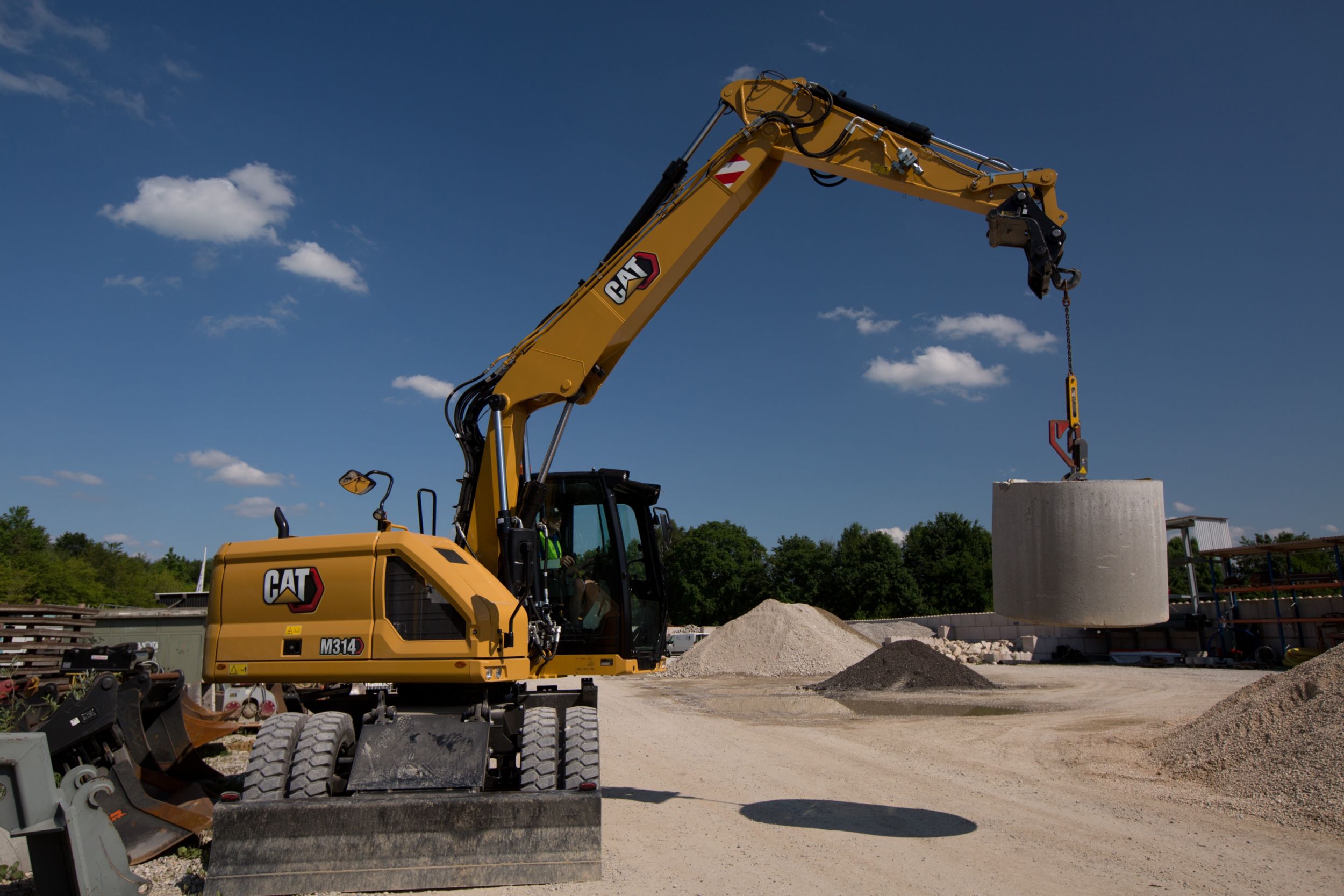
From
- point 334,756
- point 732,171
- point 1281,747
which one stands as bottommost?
point 1281,747

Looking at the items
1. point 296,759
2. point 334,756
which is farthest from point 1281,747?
point 296,759

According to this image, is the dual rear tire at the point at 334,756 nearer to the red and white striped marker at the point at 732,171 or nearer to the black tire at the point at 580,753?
the black tire at the point at 580,753

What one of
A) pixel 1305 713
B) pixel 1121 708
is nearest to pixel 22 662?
pixel 1305 713

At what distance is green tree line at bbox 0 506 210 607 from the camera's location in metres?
43.3

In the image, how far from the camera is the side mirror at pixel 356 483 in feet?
21.8

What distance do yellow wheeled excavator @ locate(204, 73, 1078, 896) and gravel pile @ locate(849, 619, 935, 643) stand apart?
113 feet

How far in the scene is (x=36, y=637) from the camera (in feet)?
40.1

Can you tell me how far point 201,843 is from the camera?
639 centimetres

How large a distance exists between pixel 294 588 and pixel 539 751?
6.98 ft

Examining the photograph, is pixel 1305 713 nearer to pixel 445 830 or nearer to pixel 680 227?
pixel 680 227

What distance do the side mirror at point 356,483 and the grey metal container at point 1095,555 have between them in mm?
4913

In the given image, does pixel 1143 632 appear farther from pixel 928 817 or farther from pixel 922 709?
pixel 928 817

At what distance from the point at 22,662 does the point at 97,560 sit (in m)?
76.0

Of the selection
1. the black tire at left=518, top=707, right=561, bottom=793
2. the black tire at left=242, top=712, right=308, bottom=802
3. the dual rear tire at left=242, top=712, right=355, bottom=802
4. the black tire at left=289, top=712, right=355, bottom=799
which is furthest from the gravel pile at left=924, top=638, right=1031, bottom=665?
the black tire at left=242, top=712, right=308, bottom=802
